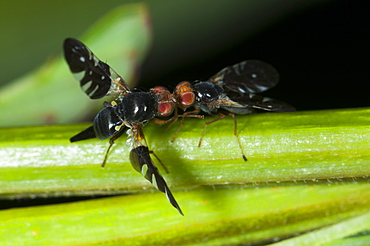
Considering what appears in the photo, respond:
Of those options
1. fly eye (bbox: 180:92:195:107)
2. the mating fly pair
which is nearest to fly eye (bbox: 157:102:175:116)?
the mating fly pair

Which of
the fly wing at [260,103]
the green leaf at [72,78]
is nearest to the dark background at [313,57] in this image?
the green leaf at [72,78]

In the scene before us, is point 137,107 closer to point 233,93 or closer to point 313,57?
point 233,93

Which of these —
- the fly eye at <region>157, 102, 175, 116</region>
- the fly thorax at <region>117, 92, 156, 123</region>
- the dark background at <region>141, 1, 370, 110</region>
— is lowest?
the dark background at <region>141, 1, 370, 110</region>

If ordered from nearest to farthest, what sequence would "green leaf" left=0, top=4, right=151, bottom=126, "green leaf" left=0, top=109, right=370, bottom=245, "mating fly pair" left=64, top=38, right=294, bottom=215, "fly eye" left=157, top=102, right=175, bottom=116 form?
"green leaf" left=0, top=109, right=370, bottom=245 < "mating fly pair" left=64, top=38, right=294, bottom=215 < "fly eye" left=157, top=102, right=175, bottom=116 < "green leaf" left=0, top=4, right=151, bottom=126

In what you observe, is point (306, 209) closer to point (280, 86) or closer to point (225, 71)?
point (225, 71)

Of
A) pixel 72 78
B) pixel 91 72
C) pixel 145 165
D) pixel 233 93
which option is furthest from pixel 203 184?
pixel 72 78

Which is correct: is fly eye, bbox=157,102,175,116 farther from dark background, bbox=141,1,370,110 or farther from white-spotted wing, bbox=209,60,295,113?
dark background, bbox=141,1,370,110

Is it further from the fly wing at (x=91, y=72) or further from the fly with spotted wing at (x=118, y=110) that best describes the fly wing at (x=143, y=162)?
the fly wing at (x=91, y=72)
